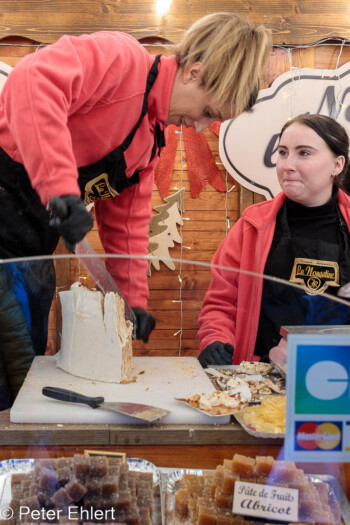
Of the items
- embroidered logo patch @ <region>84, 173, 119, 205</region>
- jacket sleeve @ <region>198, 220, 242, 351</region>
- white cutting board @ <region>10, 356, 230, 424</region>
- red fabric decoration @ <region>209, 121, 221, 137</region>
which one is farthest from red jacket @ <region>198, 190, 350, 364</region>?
red fabric decoration @ <region>209, 121, 221, 137</region>

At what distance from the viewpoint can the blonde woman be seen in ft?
3.77

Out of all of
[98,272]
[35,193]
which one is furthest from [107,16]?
[98,272]

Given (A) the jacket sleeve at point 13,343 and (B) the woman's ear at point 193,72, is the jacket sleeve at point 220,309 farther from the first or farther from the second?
(B) the woman's ear at point 193,72

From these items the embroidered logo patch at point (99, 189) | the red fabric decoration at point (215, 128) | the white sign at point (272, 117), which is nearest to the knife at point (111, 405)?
the embroidered logo patch at point (99, 189)

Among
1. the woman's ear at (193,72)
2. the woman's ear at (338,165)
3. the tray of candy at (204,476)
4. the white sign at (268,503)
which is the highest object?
the woman's ear at (193,72)

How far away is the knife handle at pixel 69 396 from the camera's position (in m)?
0.89

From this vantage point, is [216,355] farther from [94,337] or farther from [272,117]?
[272,117]

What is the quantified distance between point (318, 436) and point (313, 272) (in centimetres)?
94

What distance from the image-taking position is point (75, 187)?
111 cm

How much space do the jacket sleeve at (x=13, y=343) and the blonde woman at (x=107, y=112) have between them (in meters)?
0.23

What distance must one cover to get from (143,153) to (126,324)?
2.25ft

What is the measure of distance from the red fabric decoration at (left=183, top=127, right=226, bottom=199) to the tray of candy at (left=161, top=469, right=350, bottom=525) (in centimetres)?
220

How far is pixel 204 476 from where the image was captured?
2.68ft

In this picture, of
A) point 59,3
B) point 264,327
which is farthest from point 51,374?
point 59,3
